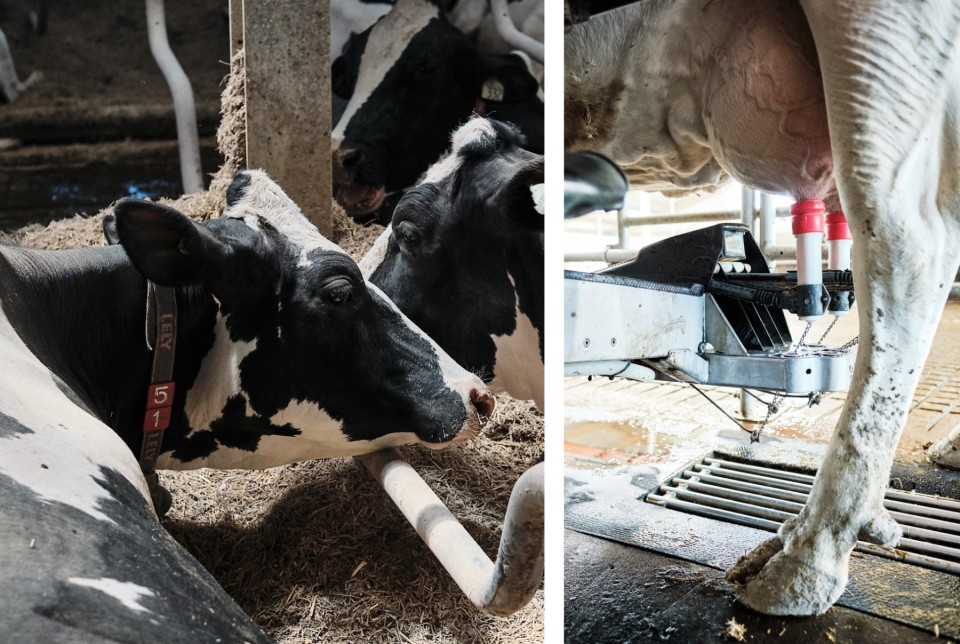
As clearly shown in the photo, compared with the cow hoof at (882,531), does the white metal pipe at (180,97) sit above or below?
above

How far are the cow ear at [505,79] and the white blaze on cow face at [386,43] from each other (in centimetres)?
11

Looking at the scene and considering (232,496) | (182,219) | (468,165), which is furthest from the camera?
(468,165)

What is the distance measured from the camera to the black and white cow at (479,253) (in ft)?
3.09

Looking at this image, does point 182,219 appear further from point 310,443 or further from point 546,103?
point 546,103

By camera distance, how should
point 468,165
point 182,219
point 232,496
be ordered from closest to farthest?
point 182,219 < point 232,496 < point 468,165

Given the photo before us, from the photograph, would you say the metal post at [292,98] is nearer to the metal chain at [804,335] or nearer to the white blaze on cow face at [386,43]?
the white blaze on cow face at [386,43]

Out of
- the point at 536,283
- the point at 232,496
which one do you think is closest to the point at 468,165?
the point at 536,283

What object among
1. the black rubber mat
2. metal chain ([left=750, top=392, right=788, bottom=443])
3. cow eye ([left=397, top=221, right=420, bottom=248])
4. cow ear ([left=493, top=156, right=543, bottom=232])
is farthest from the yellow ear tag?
the black rubber mat

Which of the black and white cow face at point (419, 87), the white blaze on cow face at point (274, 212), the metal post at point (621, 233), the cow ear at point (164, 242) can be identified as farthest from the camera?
the metal post at point (621, 233)

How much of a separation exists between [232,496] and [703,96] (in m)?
0.91

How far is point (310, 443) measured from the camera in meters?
0.89

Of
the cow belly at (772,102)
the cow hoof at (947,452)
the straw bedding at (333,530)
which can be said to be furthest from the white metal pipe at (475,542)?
the cow hoof at (947,452)

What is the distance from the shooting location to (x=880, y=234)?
867mm

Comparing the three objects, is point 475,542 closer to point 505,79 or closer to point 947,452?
point 505,79
